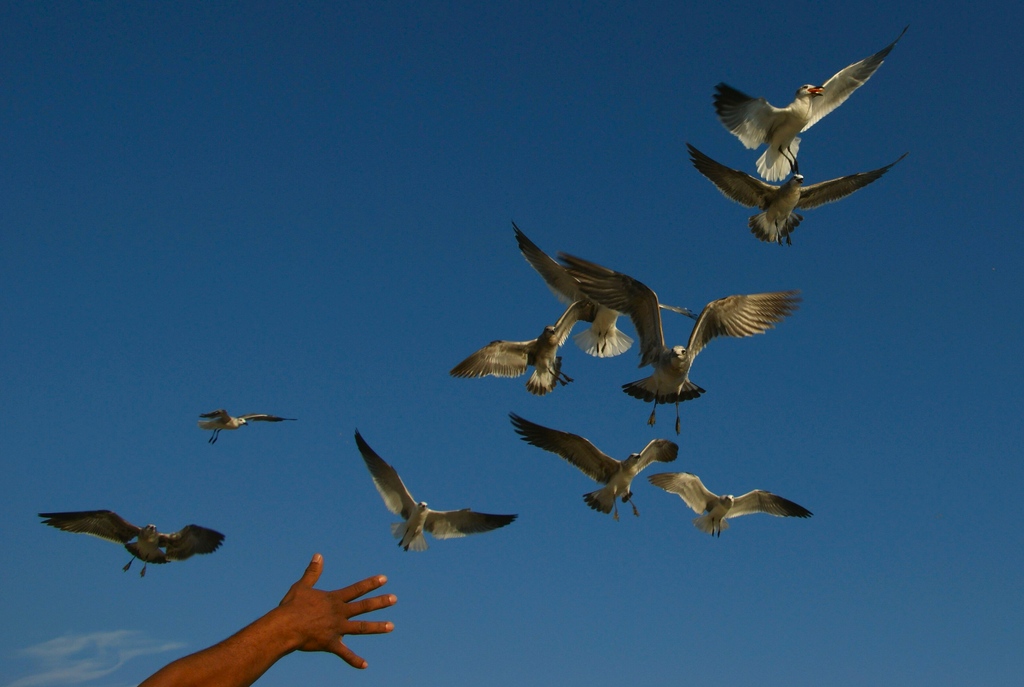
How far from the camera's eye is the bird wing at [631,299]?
1256 centimetres

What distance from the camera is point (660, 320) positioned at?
41.2ft

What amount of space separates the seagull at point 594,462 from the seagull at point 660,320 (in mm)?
2123

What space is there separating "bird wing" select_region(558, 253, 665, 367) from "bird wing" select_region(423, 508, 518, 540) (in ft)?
17.9

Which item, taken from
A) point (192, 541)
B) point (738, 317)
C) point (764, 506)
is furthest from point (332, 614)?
point (192, 541)

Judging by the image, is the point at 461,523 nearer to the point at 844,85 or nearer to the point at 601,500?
the point at 601,500

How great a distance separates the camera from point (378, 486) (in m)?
17.0

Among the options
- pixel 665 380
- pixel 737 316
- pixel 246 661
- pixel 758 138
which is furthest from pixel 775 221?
pixel 246 661

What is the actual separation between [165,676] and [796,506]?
53.4 feet

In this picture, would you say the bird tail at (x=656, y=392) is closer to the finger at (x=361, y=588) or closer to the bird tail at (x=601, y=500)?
the bird tail at (x=601, y=500)

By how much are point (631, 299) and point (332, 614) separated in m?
9.93

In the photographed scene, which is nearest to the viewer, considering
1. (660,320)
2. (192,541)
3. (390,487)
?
(660,320)

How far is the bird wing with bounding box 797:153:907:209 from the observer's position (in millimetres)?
16000

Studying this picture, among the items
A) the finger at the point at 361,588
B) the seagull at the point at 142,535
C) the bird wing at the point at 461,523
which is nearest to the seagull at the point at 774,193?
the bird wing at the point at 461,523

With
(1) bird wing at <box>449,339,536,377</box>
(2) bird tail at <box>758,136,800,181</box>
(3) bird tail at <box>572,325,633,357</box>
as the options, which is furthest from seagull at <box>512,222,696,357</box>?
(2) bird tail at <box>758,136,800,181</box>
